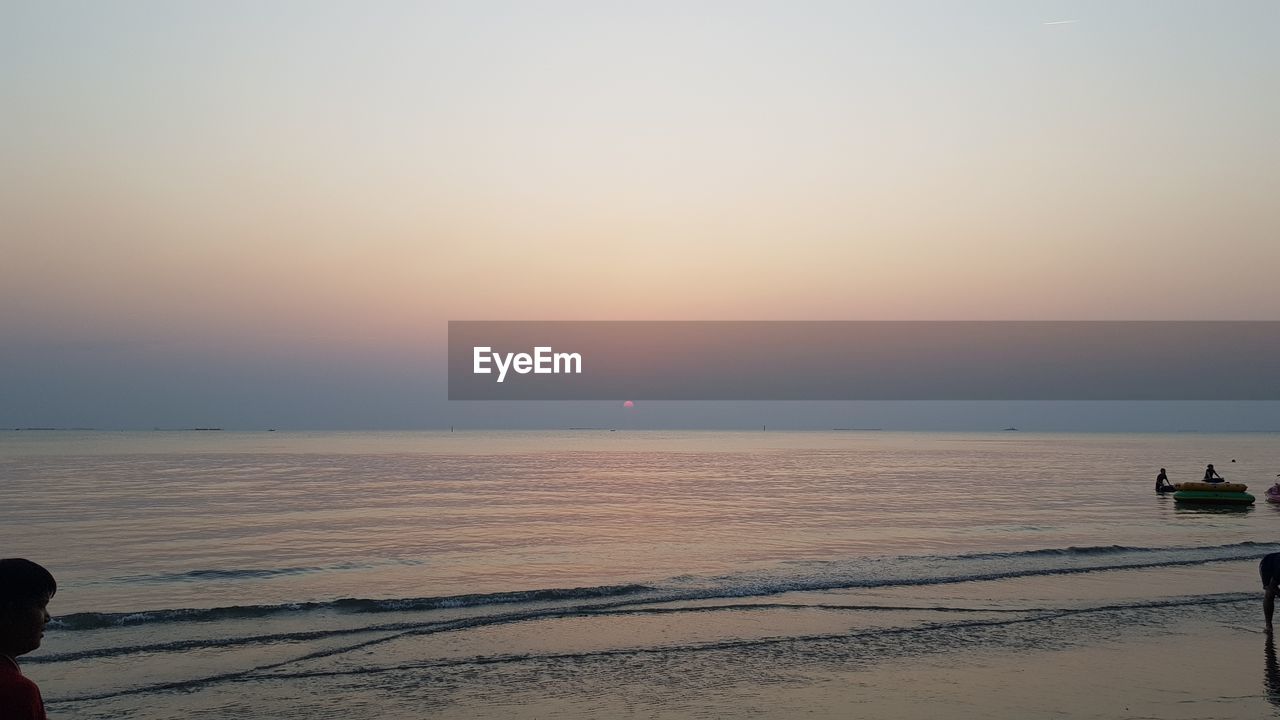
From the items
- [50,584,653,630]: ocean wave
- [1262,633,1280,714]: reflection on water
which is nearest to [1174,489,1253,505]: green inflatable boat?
[1262,633,1280,714]: reflection on water

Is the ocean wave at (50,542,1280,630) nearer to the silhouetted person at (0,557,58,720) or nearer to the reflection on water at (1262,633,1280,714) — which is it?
the reflection on water at (1262,633,1280,714)

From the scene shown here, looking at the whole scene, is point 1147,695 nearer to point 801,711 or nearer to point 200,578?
point 801,711

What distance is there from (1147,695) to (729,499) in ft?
112

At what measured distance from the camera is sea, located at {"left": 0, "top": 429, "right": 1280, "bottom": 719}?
11.8 metres

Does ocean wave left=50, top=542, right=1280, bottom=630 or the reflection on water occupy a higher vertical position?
the reflection on water

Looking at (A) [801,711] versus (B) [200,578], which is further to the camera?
(B) [200,578]

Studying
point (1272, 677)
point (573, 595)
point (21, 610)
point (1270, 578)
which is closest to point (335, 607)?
point (573, 595)

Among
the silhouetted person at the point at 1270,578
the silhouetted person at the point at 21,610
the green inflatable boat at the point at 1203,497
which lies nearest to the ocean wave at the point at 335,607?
the silhouetted person at the point at 1270,578

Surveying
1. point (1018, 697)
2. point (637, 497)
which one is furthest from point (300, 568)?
point (637, 497)

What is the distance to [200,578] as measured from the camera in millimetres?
21469

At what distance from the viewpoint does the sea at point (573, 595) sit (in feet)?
38.7

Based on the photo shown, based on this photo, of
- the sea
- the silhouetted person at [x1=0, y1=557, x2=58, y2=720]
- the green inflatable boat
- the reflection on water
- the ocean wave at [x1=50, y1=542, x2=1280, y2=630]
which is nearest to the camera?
the silhouetted person at [x1=0, y1=557, x2=58, y2=720]

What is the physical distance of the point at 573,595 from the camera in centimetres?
1852

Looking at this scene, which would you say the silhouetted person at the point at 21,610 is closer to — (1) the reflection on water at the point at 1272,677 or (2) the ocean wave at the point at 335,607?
(1) the reflection on water at the point at 1272,677
